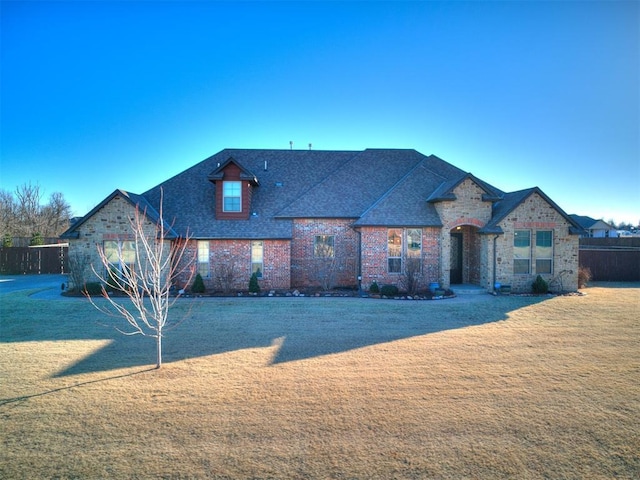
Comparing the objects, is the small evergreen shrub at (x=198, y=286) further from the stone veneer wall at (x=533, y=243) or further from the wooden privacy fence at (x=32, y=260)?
the wooden privacy fence at (x=32, y=260)

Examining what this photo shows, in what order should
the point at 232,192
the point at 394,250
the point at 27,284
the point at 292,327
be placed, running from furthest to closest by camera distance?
the point at 27,284
the point at 232,192
the point at 394,250
the point at 292,327

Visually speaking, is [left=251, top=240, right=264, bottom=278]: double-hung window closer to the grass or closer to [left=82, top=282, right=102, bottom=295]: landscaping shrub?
the grass

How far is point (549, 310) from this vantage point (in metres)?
12.5

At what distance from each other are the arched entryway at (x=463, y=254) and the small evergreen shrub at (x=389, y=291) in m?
4.68

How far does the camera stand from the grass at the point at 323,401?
13.3 feet

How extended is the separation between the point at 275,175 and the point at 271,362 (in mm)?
15054

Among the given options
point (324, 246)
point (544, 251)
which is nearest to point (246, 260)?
point (324, 246)

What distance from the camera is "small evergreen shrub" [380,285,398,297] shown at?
1532 cm

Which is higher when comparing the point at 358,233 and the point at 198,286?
the point at 358,233

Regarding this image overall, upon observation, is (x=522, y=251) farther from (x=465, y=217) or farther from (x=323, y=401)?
(x=323, y=401)

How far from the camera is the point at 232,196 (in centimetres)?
1784

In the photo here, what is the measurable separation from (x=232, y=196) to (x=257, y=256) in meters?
3.70

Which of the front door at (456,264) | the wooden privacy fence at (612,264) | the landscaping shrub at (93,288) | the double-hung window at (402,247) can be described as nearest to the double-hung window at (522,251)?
the front door at (456,264)

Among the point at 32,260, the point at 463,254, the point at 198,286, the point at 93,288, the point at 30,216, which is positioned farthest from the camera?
the point at 30,216
